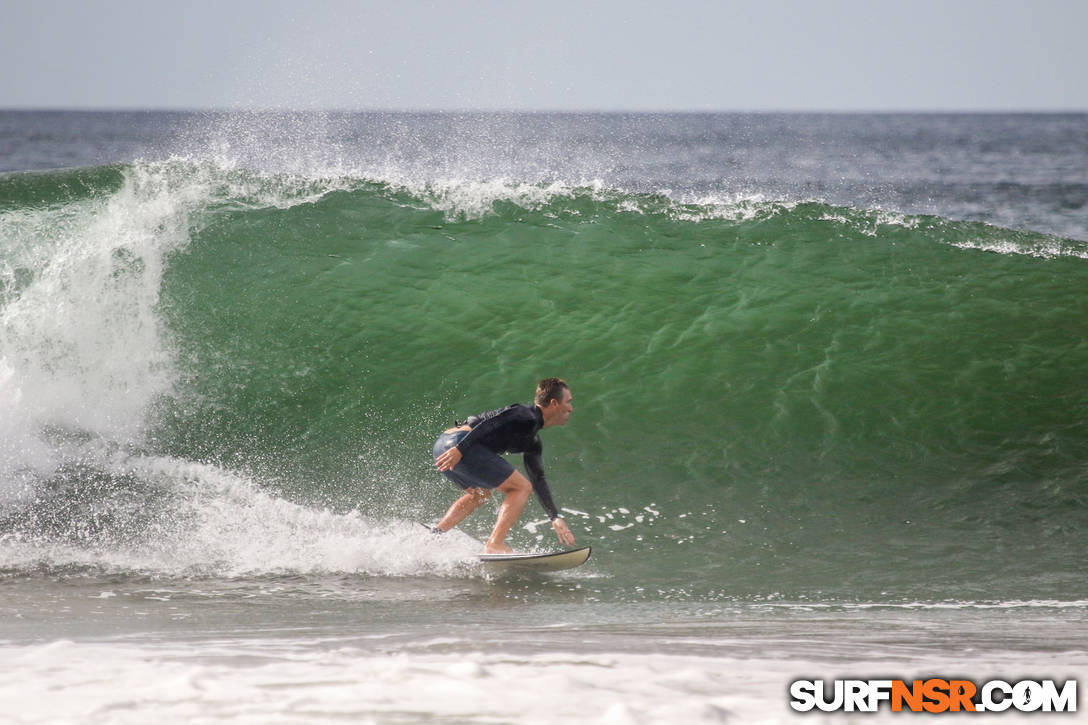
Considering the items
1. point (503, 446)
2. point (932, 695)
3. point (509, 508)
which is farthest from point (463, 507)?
point (932, 695)

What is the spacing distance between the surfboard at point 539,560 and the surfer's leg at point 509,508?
0.07 m

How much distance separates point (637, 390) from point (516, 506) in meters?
2.55

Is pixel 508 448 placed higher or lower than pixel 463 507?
higher

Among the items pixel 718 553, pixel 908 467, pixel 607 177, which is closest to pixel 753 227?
pixel 908 467

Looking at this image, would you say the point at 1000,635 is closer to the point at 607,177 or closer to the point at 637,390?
the point at 637,390

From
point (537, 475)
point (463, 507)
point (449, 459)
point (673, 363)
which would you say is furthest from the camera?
point (673, 363)

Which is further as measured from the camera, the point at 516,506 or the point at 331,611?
the point at 516,506

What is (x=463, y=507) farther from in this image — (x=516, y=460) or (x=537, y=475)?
(x=516, y=460)

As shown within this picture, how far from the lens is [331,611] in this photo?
5090 millimetres

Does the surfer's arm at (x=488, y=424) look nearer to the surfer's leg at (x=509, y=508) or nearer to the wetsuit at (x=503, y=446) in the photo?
the wetsuit at (x=503, y=446)

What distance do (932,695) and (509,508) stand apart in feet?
10.1

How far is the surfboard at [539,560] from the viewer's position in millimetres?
5809

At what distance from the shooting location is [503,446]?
597 cm

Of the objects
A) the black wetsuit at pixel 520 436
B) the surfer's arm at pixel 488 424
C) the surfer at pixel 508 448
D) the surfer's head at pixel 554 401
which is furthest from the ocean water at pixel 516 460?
the surfer's head at pixel 554 401
